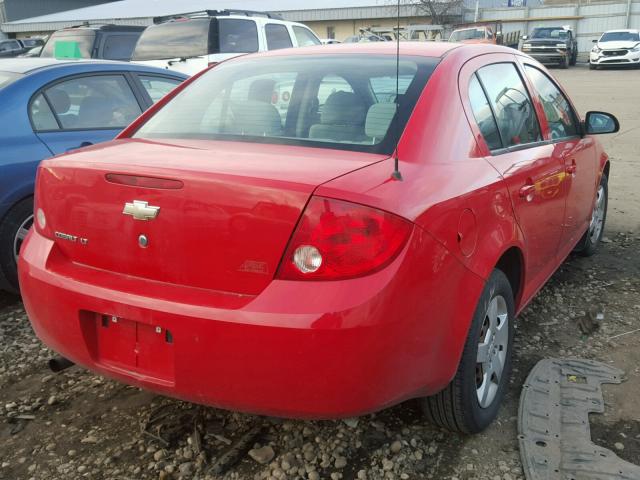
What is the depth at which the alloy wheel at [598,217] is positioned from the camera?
15.5ft

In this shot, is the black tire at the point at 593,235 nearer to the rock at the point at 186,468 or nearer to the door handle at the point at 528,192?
the door handle at the point at 528,192

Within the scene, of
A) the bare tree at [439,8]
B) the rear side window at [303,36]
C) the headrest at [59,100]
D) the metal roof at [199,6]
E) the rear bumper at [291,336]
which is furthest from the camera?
the bare tree at [439,8]

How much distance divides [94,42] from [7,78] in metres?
7.92

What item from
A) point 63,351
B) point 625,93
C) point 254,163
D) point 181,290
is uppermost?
point 254,163

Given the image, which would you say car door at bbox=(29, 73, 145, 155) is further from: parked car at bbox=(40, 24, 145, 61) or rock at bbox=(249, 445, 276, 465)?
parked car at bbox=(40, 24, 145, 61)

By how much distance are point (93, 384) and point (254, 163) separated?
5.09 ft

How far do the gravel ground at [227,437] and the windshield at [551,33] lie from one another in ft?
97.5

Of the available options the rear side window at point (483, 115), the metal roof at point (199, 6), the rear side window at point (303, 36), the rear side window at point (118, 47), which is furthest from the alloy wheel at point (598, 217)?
the metal roof at point (199, 6)

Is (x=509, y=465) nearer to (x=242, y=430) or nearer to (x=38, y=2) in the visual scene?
(x=242, y=430)

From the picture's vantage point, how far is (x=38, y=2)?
5169cm

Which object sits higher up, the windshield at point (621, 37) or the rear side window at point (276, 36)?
the rear side window at point (276, 36)

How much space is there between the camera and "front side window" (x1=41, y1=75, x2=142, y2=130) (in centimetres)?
441

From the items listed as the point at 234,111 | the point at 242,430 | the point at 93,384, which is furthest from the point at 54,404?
the point at 234,111

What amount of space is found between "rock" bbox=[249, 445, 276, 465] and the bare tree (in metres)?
42.9
